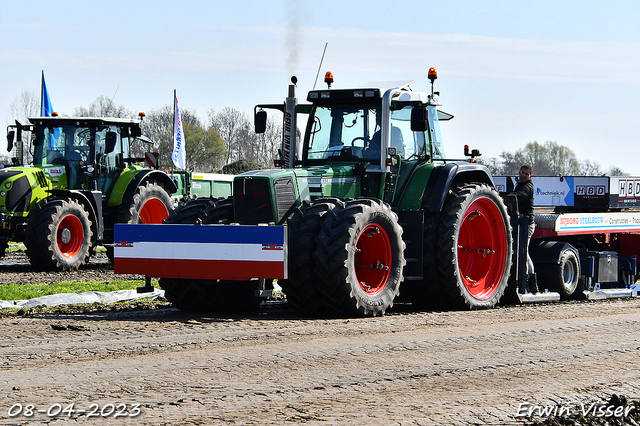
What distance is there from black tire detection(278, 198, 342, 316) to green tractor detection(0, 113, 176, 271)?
7.61m

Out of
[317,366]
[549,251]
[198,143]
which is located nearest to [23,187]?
[549,251]

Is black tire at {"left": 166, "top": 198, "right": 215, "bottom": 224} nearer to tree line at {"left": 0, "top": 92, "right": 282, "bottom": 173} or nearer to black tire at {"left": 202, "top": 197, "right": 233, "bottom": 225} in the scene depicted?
black tire at {"left": 202, "top": 197, "right": 233, "bottom": 225}

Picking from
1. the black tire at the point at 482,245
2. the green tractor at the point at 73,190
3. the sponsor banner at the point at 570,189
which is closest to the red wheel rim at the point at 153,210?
the green tractor at the point at 73,190

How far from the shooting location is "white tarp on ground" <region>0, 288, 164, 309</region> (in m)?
10.5

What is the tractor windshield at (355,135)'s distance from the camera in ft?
33.3

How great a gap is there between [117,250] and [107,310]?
126 cm

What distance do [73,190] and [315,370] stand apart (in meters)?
10.8

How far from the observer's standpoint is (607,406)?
18.2 ft

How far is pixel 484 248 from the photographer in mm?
10992

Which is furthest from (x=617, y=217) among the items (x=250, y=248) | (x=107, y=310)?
(x=107, y=310)

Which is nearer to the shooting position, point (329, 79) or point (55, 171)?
point (329, 79)

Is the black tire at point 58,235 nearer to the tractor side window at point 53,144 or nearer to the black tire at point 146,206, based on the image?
the black tire at point 146,206

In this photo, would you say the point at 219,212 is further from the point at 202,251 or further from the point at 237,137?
the point at 237,137

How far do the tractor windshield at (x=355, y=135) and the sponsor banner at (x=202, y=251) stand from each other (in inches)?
86.4
